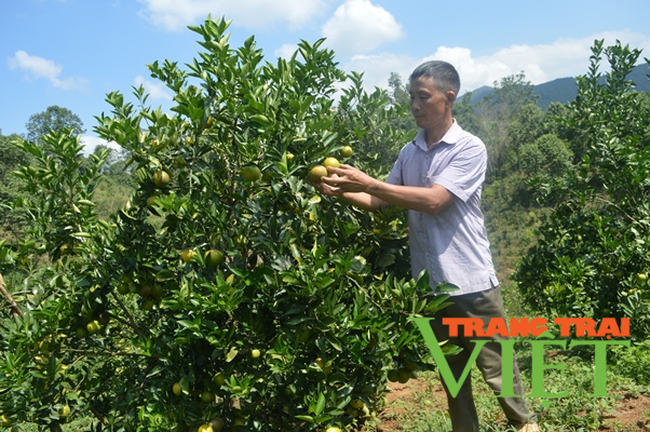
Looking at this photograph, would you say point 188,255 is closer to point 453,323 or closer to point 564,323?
point 453,323

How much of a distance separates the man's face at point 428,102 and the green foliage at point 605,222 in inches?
92.2

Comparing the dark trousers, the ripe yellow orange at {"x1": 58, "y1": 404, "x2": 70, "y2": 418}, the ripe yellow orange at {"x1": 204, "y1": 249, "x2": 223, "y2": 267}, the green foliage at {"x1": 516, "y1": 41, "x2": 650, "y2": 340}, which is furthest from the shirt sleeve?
the green foliage at {"x1": 516, "y1": 41, "x2": 650, "y2": 340}

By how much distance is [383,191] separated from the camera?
206 cm

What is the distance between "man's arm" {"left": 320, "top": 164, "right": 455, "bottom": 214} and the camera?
2.01 m

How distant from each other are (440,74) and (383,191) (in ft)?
1.98

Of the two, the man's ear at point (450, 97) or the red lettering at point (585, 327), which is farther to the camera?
the red lettering at point (585, 327)

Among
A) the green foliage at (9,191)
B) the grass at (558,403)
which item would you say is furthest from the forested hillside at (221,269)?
the green foliage at (9,191)

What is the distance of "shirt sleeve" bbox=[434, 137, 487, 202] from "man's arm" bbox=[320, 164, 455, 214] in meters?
0.04

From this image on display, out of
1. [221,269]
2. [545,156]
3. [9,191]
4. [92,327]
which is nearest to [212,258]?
[221,269]

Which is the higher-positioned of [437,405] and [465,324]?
[465,324]

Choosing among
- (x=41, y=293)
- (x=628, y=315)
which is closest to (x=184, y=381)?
(x=41, y=293)

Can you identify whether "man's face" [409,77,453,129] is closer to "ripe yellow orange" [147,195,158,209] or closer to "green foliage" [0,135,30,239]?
"ripe yellow orange" [147,195,158,209]

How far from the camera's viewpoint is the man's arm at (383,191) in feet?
6.58

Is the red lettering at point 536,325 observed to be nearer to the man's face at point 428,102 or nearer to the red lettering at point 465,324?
the red lettering at point 465,324
